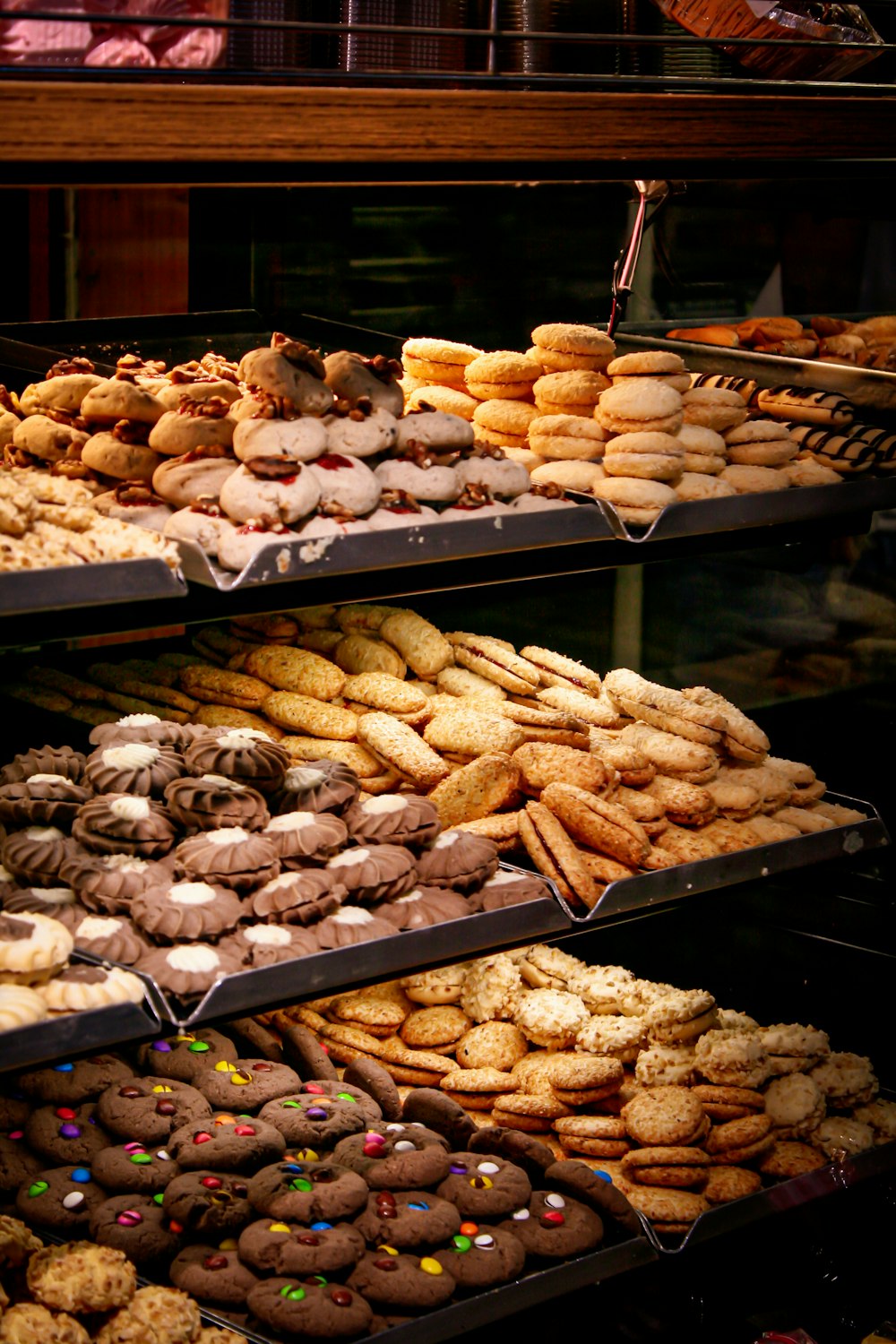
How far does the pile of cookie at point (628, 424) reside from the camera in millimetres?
2275

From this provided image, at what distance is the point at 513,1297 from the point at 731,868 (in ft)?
2.35

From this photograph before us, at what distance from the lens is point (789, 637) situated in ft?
12.1

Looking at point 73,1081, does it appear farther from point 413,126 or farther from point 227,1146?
point 413,126

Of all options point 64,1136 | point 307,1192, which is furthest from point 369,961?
point 64,1136

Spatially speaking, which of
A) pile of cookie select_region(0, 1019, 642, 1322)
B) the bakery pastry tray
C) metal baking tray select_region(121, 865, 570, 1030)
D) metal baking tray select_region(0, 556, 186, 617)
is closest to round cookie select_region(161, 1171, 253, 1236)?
pile of cookie select_region(0, 1019, 642, 1322)

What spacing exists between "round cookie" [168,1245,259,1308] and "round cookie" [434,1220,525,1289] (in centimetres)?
27

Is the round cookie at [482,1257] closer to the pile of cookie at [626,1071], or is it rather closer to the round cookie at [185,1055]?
the pile of cookie at [626,1071]

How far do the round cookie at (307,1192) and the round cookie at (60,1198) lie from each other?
0.22 m

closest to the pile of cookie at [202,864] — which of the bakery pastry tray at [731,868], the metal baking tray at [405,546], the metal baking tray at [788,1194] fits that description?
the bakery pastry tray at [731,868]

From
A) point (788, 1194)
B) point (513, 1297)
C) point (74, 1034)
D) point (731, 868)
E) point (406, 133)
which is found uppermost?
point (406, 133)

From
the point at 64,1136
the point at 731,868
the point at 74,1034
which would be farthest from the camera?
the point at 731,868

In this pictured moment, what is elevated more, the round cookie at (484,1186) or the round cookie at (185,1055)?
the round cookie at (185,1055)

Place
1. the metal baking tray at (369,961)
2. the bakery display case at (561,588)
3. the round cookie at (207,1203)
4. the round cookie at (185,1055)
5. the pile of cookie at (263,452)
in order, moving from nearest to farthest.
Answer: the bakery display case at (561,588) < the metal baking tray at (369,961) < the pile of cookie at (263,452) < the round cookie at (207,1203) < the round cookie at (185,1055)

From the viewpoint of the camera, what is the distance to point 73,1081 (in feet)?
7.39
